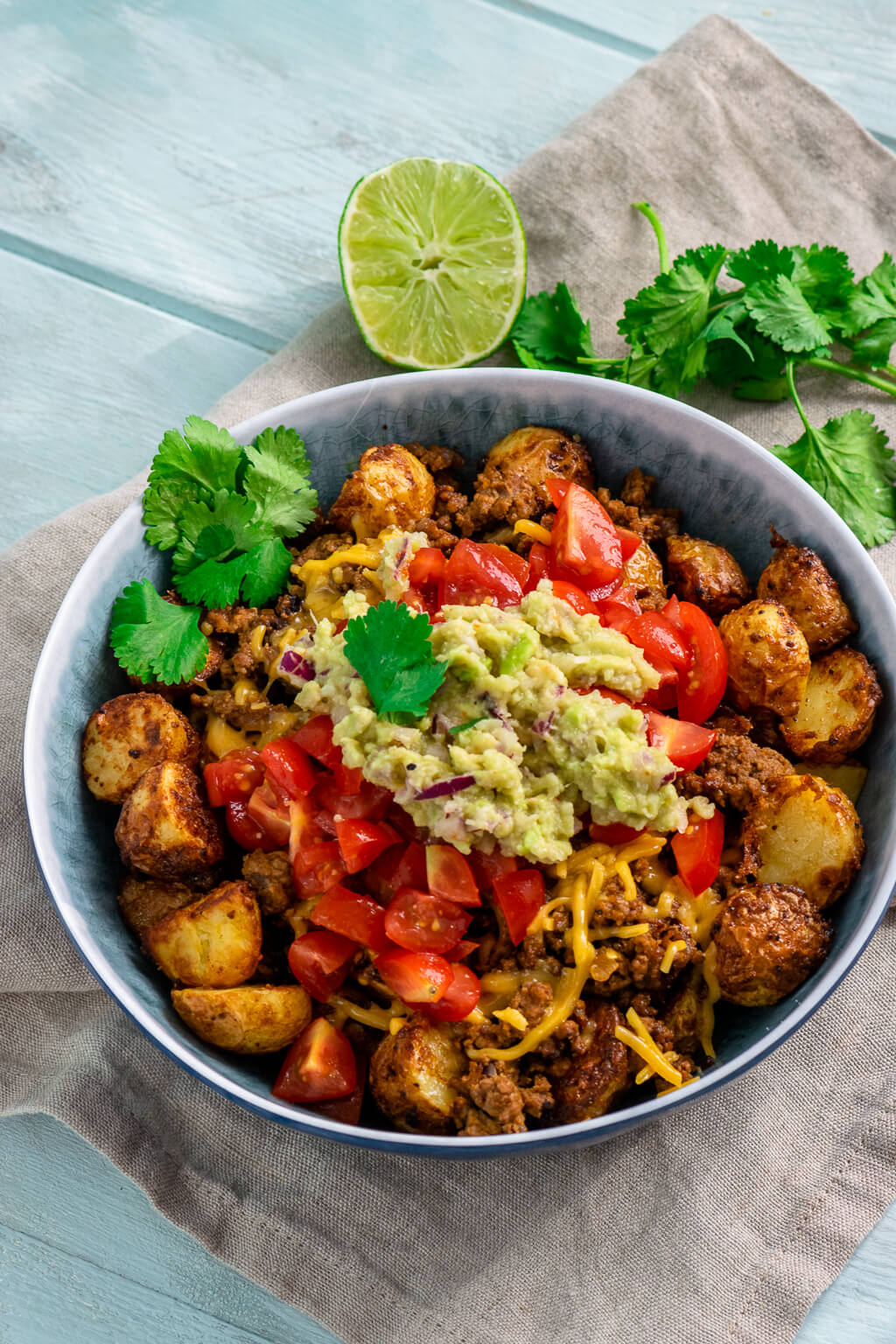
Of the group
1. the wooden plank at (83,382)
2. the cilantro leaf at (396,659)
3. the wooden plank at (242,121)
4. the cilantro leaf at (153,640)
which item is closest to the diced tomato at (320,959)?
the cilantro leaf at (396,659)

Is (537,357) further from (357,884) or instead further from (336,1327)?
(336,1327)

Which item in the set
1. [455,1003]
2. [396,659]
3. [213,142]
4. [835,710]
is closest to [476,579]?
[396,659]

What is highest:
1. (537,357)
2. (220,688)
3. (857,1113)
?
(537,357)

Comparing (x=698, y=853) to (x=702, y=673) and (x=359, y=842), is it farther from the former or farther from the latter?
(x=359, y=842)

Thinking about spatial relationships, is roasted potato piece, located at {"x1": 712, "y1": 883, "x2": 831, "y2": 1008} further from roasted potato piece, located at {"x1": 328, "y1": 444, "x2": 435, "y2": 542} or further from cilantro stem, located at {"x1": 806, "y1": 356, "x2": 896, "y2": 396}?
cilantro stem, located at {"x1": 806, "y1": 356, "x2": 896, "y2": 396}

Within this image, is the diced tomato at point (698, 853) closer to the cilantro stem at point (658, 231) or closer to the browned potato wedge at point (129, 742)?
the browned potato wedge at point (129, 742)

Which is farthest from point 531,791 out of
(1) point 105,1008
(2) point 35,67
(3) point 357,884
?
(2) point 35,67

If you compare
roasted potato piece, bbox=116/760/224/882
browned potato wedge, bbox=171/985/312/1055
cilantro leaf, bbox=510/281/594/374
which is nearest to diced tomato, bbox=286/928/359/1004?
browned potato wedge, bbox=171/985/312/1055
